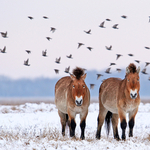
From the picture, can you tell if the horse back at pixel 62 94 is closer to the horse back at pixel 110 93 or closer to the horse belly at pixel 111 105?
the horse back at pixel 110 93

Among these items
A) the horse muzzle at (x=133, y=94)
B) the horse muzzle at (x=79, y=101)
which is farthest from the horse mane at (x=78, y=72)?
the horse muzzle at (x=133, y=94)

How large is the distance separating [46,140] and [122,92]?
3.07 m

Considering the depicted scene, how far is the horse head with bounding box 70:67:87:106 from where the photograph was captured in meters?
8.04

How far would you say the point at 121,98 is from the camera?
8.52 meters

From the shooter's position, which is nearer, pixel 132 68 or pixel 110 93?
pixel 132 68

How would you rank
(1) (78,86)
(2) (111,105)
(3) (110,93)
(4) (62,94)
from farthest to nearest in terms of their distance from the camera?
(4) (62,94) < (3) (110,93) < (2) (111,105) < (1) (78,86)

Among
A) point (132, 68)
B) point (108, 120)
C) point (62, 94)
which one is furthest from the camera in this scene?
point (108, 120)

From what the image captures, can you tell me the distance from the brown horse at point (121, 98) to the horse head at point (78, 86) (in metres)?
1.21

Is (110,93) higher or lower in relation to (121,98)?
higher

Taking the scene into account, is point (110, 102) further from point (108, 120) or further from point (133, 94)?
point (133, 94)

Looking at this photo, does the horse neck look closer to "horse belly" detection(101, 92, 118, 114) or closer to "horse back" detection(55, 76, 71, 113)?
"horse belly" detection(101, 92, 118, 114)

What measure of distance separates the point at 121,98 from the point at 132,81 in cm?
77

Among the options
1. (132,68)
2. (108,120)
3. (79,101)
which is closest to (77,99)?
(79,101)

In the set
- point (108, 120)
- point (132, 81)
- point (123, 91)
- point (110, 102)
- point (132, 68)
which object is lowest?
point (108, 120)
